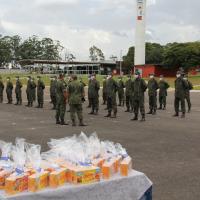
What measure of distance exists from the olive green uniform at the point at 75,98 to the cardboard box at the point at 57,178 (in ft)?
37.8

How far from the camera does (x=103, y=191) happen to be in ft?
14.6

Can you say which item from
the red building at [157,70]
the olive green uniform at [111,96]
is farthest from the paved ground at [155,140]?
the red building at [157,70]

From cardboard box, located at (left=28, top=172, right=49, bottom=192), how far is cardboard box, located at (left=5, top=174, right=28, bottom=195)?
0.15 ft

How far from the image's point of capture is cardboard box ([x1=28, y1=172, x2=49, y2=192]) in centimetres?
415

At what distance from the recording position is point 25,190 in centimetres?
417

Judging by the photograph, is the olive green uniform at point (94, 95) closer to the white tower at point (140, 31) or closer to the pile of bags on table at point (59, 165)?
the pile of bags on table at point (59, 165)

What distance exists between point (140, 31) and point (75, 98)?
71.1 meters

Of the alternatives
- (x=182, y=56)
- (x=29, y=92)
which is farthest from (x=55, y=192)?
(x=182, y=56)

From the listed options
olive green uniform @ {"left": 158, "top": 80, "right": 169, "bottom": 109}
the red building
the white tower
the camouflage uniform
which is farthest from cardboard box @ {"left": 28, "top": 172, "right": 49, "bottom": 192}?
the white tower

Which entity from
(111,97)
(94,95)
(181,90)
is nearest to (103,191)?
(111,97)

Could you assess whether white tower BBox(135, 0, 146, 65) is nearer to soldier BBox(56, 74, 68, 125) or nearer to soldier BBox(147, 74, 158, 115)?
soldier BBox(147, 74, 158, 115)

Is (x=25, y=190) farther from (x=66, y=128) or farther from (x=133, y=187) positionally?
(x=66, y=128)

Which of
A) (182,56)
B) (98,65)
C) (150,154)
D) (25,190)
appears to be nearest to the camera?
(25,190)

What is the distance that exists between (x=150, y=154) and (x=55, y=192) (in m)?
6.09
